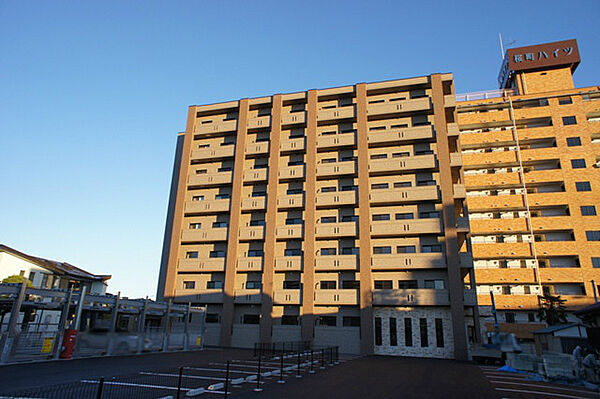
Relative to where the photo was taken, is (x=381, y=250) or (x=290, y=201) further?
(x=290, y=201)

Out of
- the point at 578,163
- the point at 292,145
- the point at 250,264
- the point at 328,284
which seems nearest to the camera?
the point at 328,284

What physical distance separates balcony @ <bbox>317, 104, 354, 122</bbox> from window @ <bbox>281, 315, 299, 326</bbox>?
2629cm

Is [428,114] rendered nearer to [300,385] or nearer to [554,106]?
[554,106]

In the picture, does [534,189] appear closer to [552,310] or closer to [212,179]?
[552,310]

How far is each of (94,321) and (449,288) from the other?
131 ft

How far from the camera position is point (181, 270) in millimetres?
50969

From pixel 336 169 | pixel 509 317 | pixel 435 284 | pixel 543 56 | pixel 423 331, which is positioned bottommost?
pixel 423 331

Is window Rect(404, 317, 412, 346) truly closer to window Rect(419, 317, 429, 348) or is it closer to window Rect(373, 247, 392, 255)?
window Rect(419, 317, 429, 348)

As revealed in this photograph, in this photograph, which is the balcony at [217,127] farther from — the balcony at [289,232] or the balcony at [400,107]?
the balcony at [400,107]

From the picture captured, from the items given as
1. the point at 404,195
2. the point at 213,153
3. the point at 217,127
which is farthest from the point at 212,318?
the point at 404,195

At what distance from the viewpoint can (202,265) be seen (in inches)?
1980

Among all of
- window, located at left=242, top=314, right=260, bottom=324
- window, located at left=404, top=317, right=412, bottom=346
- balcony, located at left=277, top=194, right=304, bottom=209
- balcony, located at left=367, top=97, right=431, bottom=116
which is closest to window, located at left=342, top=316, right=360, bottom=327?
window, located at left=404, top=317, right=412, bottom=346

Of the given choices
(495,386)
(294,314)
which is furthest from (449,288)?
(495,386)

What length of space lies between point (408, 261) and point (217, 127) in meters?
33.2
